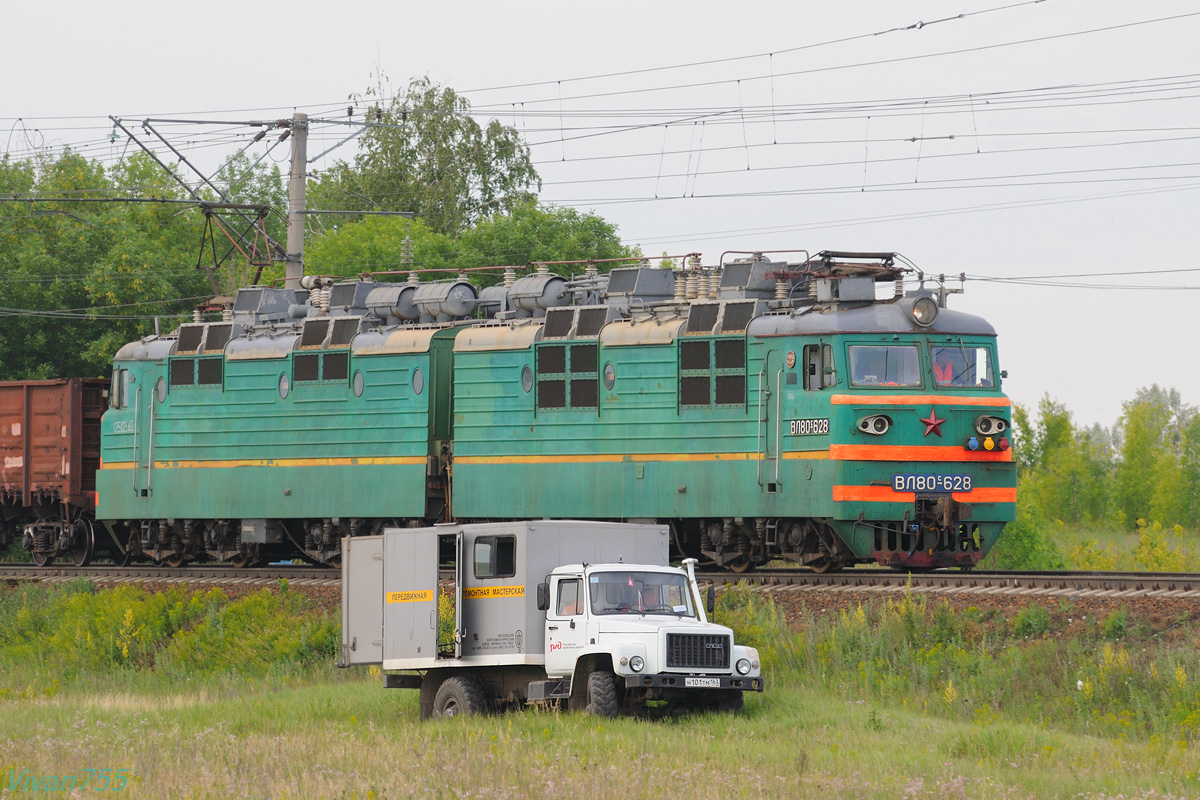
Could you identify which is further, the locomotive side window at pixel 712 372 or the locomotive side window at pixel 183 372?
the locomotive side window at pixel 183 372

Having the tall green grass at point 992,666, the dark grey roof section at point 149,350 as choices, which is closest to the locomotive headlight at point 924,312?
the tall green grass at point 992,666

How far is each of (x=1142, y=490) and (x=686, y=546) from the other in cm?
4533

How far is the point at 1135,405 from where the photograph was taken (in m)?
71.9

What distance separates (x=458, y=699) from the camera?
1928cm

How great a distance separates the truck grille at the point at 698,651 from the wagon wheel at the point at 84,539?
23.3m

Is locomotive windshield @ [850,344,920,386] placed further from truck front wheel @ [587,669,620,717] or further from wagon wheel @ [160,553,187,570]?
wagon wheel @ [160,553,187,570]

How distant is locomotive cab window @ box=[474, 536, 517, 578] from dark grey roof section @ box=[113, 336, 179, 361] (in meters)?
16.6

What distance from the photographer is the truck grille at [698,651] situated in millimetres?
17953

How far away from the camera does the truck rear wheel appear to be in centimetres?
1920

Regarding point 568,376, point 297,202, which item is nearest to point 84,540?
point 297,202

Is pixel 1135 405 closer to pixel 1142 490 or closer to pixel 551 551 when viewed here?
pixel 1142 490

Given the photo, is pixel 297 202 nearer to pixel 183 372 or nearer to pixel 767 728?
pixel 183 372

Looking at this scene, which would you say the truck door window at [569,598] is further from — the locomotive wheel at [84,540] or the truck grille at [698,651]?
the locomotive wheel at [84,540]

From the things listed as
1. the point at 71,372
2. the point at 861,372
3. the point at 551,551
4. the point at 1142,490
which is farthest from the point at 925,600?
the point at 1142,490
